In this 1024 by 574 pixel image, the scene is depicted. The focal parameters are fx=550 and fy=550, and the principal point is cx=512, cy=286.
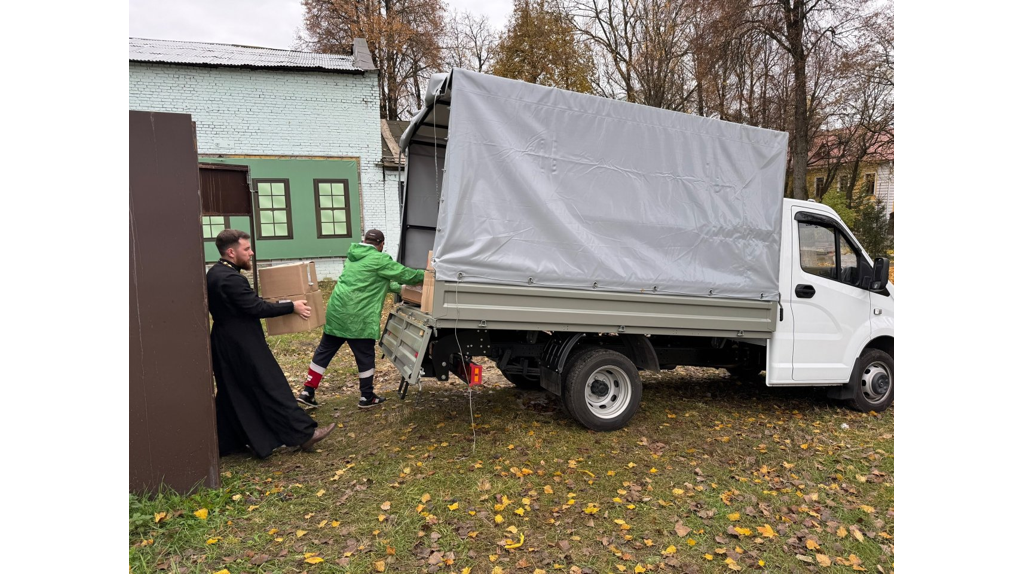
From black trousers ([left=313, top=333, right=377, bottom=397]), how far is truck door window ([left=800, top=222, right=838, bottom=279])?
4.44 m

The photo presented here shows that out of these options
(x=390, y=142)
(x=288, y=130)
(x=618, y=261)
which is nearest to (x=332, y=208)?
(x=288, y=130)

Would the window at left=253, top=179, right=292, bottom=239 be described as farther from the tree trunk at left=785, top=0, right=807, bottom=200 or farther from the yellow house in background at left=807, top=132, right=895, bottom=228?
the yellow house in background at left=807, top=132, right=895, bottom=228

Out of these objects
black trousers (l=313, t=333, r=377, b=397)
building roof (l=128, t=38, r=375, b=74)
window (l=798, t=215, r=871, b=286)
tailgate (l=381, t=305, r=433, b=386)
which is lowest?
black trousers (l=313, t=333, r=377, b=397)

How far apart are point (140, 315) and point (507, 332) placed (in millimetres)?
2763

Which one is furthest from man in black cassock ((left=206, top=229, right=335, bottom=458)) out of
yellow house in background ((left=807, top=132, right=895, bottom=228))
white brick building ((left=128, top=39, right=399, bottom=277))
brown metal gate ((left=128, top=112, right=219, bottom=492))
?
yellow house in background ((left=807, top=132, right=895, bottom=228))

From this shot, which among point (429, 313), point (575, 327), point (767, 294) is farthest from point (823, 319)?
point (429, 313)

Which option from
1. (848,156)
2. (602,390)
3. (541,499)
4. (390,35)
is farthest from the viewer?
(390,35)

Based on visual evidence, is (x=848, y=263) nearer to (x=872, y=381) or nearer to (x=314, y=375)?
(x=872, y=381)

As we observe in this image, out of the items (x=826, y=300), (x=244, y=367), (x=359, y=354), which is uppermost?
(x=826, y=300)

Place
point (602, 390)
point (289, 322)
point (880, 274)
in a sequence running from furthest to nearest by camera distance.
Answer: point (880, 274) → point (602, 390) → point (289, 322)

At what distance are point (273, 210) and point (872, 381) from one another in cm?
1400

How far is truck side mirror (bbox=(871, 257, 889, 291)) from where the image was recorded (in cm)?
558

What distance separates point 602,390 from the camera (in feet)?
16.8
